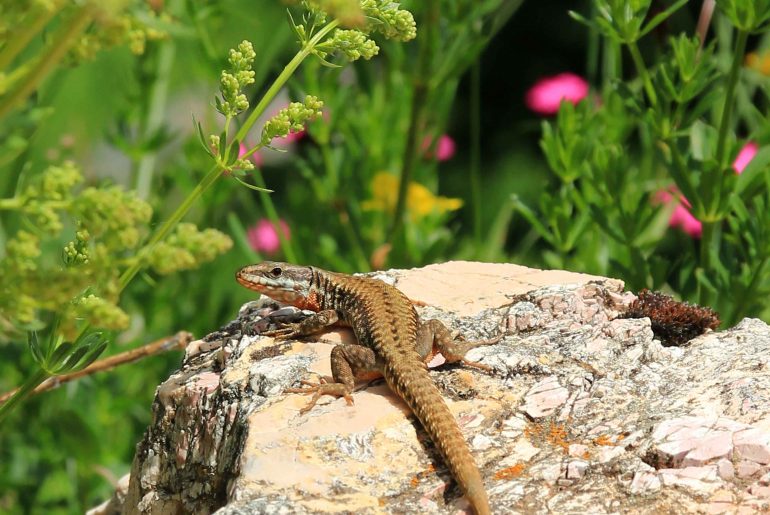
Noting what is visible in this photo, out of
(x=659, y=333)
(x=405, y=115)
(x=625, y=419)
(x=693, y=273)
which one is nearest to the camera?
(x=625, y=419)

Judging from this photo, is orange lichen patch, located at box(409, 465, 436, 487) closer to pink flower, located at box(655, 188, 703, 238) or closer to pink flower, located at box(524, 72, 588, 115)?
pink flower, located at box(655, 188, 703, 238)

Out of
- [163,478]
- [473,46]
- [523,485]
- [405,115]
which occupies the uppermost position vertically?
[473,46]

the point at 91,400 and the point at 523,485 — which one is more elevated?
the point at 523,485

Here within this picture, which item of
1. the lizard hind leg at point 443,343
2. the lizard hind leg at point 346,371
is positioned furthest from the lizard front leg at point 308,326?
the lizard hind leg at point 443,343

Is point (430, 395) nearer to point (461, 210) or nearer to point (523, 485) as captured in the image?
point (523, 485)

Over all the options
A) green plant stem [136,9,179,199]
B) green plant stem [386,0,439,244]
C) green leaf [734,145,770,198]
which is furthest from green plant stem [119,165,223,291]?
green plant stem [136,9,179,199]

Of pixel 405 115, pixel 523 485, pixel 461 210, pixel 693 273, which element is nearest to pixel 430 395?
pixel 523 485
